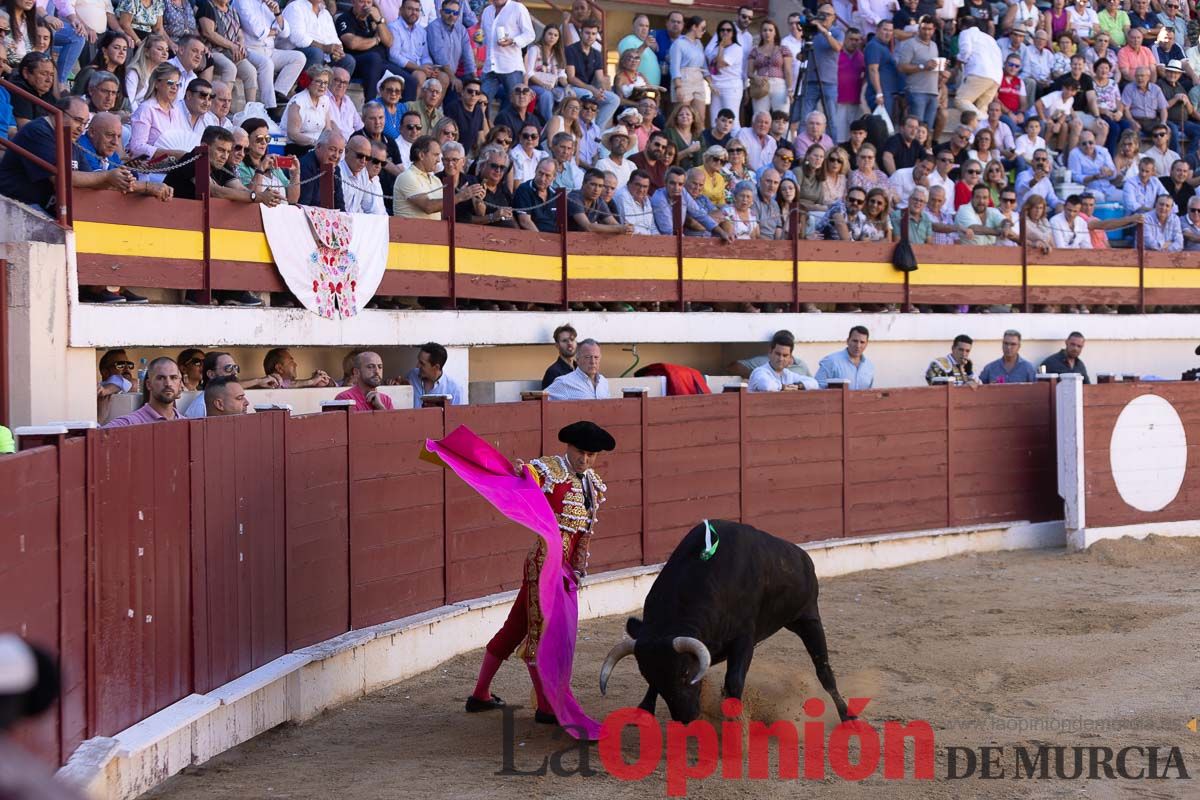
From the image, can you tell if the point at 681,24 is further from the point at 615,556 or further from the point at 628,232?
the point at 615,556

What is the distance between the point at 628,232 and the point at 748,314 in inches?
65.3

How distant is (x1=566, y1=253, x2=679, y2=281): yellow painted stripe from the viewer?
466 inches

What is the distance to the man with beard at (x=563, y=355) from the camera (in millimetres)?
9961

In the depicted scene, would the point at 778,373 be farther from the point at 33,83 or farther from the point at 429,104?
the point at 33,83

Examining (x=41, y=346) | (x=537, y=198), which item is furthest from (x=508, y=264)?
(x=41, y=346)

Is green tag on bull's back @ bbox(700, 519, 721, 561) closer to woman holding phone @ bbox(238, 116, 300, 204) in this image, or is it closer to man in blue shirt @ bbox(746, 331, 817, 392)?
woman holding phone @ bbox(238, 116, 300, 204)

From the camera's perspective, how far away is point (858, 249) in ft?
45.5

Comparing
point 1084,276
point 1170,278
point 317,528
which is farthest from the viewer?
point 1170,278

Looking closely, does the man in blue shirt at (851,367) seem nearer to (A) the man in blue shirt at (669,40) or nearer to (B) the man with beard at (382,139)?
(B) the man with beard at (382,139)

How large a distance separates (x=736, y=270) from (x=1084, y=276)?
172 inches

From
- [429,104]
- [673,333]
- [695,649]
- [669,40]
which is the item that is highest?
[669,40]

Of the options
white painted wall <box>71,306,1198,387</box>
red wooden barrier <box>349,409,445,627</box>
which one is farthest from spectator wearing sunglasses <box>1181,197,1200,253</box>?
red wooden barrier <box>349,409,445,627</box>

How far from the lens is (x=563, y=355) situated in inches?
407

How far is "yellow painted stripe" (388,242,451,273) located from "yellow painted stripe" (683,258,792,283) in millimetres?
2720
